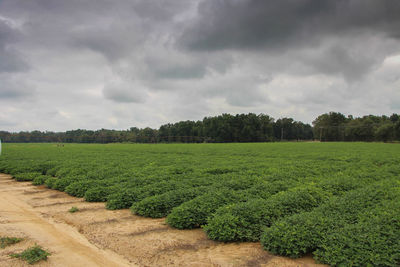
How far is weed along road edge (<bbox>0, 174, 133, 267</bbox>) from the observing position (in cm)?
617

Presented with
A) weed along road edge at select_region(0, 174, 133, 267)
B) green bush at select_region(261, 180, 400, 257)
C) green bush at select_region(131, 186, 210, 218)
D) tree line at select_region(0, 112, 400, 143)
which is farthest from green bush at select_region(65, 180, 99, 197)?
tree line at select_region(0, 112, 400, 143)

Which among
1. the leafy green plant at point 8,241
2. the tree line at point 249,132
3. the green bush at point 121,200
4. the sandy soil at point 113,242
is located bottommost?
the sandy soil at point 113,242

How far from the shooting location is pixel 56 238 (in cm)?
757

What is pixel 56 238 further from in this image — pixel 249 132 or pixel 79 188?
pixel 249 132

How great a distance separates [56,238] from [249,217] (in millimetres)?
5420

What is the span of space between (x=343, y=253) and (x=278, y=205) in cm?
298

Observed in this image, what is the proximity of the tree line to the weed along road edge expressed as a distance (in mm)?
129622

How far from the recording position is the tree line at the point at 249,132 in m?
132

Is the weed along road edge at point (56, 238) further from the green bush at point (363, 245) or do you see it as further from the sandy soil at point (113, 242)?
the green bush at point (363, 245)

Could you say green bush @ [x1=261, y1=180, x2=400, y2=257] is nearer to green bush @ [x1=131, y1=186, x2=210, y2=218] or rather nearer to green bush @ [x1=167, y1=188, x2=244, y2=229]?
green bush @ [x1=167, y1=188, x2=244, y2=229]

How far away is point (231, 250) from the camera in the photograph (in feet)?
22.3

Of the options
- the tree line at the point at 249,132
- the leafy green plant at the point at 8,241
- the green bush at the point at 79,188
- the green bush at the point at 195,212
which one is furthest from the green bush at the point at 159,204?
the tree line at the point at 249,132

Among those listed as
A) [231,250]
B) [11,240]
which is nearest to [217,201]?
[231,250]

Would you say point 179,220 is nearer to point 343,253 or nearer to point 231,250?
point 231,250
